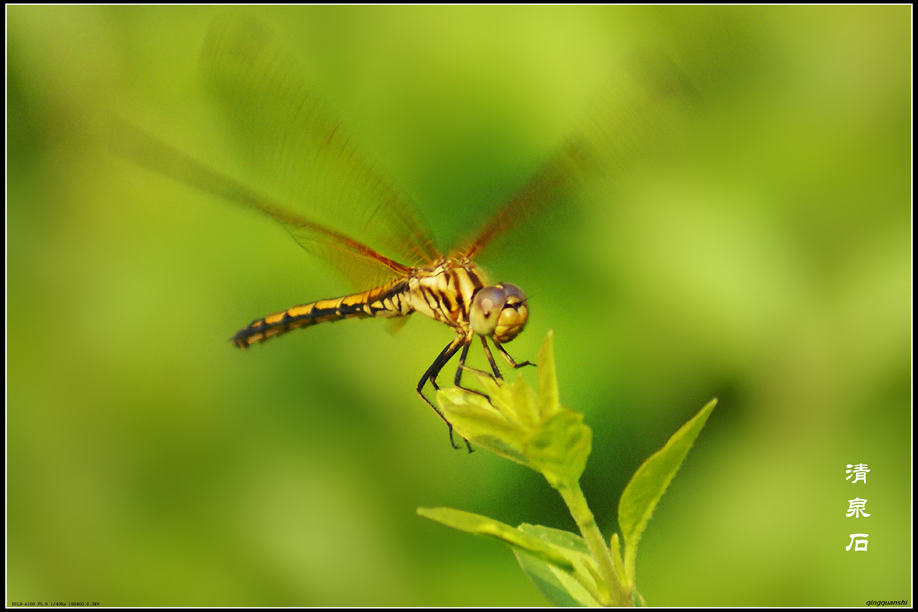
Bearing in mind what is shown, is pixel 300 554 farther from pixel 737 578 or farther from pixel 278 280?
pixel 737 578

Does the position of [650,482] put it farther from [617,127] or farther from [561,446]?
[617,127]

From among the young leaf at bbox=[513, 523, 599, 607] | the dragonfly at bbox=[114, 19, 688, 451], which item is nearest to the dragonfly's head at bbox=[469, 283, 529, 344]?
the dragonfly at bbox=[114, 19, 688, 451]

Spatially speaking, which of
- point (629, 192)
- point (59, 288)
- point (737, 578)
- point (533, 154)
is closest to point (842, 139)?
point (629, 192)

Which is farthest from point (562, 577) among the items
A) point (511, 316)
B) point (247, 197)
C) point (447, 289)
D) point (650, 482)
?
point (247, 197)
